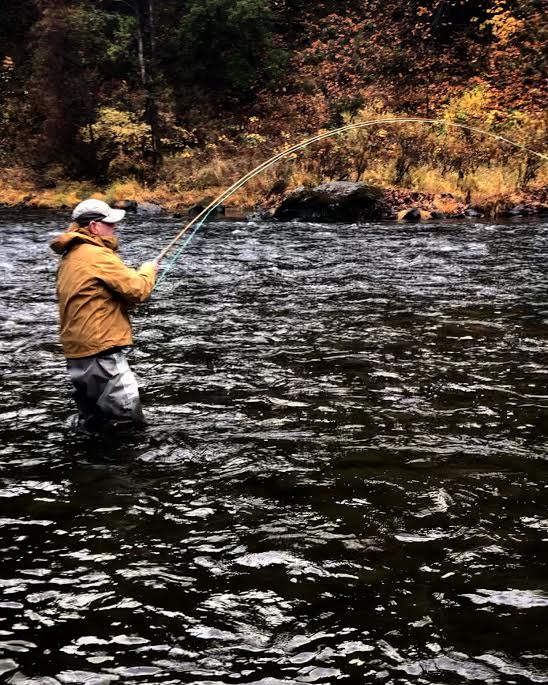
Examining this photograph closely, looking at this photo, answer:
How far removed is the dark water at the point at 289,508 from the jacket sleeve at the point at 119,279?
1.00 metres

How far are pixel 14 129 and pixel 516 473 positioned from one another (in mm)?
29296

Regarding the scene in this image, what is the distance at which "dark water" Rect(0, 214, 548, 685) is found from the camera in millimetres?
2816

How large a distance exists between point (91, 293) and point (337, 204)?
45.9 feet

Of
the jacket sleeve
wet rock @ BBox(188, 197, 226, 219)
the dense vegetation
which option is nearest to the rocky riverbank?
wet rock @ BBox(188, 197, 226, 219)

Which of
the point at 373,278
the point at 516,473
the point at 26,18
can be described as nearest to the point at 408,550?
the point at 516,473

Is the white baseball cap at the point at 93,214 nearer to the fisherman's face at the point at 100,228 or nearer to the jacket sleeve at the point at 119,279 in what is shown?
the fisherman's face at the point at 100,228

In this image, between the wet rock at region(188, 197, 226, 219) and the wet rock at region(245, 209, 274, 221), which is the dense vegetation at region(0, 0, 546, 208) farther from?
the wet rock at region(245, 209, 274, 221)

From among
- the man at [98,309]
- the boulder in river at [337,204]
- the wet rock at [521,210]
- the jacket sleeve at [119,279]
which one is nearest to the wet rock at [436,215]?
the boulder in river at [337,204]

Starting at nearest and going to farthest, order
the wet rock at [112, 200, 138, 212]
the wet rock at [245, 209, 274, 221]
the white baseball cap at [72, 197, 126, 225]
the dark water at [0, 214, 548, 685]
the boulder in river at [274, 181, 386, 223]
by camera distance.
→ the dark water at [0, 214, 548, 685] < the white baseball cap at [72, 197, 126, 225] < the boulder in river at [274, 181, 386, 223] < the wet rock at [245, 209, 274, 221] < the wet rock at [112, 200, 138, 212]

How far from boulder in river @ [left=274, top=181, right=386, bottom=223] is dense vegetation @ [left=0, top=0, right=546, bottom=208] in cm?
210

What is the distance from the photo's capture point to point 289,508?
3.97 meters

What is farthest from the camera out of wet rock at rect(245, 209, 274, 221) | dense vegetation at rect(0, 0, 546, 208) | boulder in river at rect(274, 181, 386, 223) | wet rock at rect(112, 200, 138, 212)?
wet rock at rect(112, 200, 138, 212)

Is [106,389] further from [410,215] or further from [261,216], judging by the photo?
[261,216]

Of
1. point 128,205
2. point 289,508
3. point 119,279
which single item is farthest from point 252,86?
point 289,508
